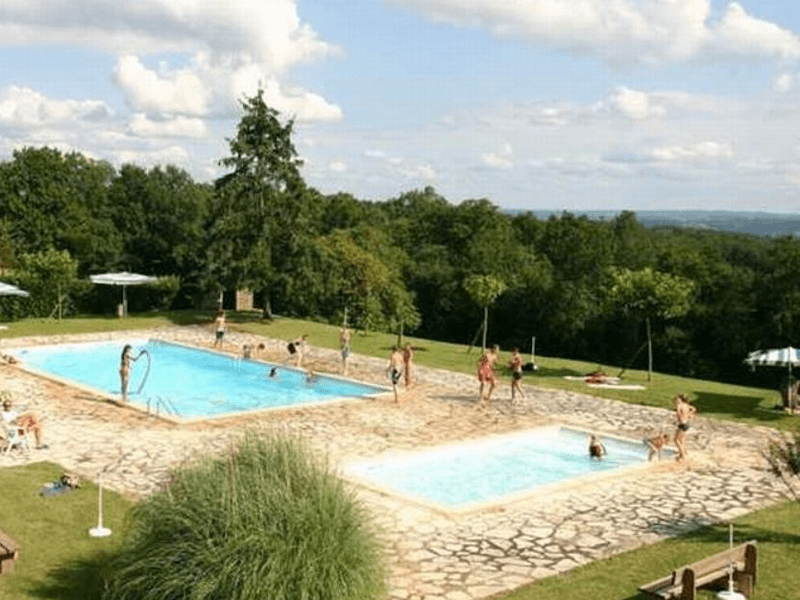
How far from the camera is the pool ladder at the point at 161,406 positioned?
64.2 feet

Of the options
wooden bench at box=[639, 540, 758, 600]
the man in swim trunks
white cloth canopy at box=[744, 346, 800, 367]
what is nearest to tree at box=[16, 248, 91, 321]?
white cloth canopy at box=[744, 346, 800, 367]

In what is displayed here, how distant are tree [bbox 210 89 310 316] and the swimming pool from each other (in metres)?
18.5

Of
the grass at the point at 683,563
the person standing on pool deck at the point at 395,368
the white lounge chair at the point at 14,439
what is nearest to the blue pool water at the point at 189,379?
the person standing on pool deck at the point at 395,368

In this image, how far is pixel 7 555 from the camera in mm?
9711

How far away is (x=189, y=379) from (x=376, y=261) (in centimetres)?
1090

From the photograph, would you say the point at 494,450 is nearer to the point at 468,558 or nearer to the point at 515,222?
the point at 468,558

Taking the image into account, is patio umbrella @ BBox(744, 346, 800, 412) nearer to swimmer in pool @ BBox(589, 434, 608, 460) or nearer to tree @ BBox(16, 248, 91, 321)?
swimmer in pool @ BBox(589, 434, 608, 460)

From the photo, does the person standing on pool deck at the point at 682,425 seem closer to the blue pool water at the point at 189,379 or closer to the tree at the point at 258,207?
the blue pool water at the point at 189,379

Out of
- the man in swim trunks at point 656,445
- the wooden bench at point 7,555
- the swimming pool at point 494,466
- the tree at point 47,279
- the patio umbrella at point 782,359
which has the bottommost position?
the swimming pool at point 494,466

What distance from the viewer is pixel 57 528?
11320 millimetres

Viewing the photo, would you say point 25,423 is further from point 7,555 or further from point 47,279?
point 47,279

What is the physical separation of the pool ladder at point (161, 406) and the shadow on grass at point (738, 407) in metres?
12.4

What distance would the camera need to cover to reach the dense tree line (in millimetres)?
34906

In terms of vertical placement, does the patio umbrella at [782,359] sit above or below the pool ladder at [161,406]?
above
